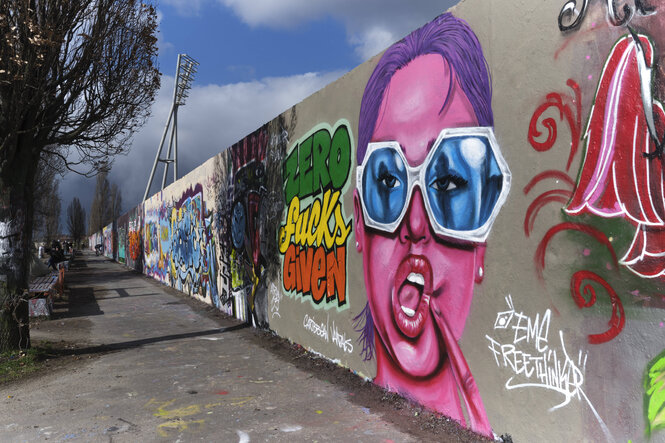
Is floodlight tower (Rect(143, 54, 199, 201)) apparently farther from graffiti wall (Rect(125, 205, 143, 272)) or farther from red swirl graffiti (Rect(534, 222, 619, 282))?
red swirl graffiti (Rect(534, 222, 619, 282))

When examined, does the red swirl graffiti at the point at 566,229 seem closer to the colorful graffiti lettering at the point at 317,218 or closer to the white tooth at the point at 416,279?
the white tooth at the point at 416,279

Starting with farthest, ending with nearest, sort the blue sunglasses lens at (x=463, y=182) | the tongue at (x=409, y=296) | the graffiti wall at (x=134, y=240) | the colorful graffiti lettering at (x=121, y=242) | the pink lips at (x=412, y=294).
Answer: the colorful graffiti lettering at (x=121, y=242) → the graffiti wall at (x=134, y=240) → the tongue at (x=409, y=296) → the pink lips at (x=412, y=294) → the blue sunglasses lens at (x=463, y=182)

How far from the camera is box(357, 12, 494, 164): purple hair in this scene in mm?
3670

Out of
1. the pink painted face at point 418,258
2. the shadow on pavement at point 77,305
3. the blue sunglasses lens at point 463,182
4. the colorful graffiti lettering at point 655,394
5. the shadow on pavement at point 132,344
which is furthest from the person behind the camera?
the shadow on pavement at point 77,305

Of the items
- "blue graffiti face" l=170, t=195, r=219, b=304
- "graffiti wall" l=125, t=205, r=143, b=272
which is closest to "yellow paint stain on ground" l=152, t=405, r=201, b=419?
"blue graffiti face" l=170, t=195, r=219, b=304

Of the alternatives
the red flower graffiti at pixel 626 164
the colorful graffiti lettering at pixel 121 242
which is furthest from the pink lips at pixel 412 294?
the colorful graffiti lettering at pixel 121 242

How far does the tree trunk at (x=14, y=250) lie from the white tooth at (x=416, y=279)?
5.66m

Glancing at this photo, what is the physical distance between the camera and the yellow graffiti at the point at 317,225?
19.0 feet

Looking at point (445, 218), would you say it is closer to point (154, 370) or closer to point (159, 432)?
point (159, 432)

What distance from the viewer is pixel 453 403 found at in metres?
3.91

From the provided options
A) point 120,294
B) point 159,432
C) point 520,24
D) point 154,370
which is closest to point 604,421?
point 520,24

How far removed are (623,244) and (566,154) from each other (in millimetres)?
677

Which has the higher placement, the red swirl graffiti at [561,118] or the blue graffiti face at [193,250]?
the red swirl graffiti at [561,118]

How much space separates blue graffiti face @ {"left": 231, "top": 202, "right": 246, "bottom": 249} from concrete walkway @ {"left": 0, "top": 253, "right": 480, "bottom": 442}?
1.88 meters
